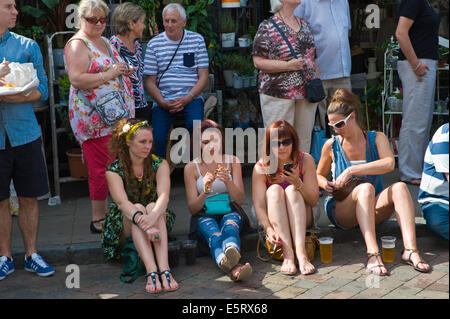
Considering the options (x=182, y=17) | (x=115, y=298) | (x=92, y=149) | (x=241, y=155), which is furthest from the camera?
(x=241, y=155)

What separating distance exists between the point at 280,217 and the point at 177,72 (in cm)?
206

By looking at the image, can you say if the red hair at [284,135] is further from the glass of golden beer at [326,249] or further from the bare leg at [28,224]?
the bare leg at [28,224]

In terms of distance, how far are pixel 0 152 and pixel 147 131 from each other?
1.05m

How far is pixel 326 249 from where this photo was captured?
203 inches

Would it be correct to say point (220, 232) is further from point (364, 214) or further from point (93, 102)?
point (93, 102)

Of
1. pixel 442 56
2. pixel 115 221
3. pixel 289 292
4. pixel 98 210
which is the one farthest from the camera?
pixel 442 56

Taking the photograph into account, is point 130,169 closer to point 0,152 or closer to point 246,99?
point 0,152

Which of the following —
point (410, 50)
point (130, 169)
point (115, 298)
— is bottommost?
point (115, 298)

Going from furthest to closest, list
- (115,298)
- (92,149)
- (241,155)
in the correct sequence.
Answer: (241,155) → (92,149) → (115,298)

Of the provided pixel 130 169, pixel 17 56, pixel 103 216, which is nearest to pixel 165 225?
pixel 130 169

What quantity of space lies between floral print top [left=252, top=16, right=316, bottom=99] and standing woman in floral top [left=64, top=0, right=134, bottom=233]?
49.6 inches

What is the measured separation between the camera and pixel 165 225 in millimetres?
A: 5082

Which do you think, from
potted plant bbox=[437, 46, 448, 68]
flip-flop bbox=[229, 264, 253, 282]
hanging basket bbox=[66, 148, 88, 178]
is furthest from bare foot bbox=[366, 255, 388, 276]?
potted plant bbox=[437, 46, 448, 68]

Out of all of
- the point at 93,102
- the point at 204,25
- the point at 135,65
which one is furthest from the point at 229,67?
the point at 93,102
